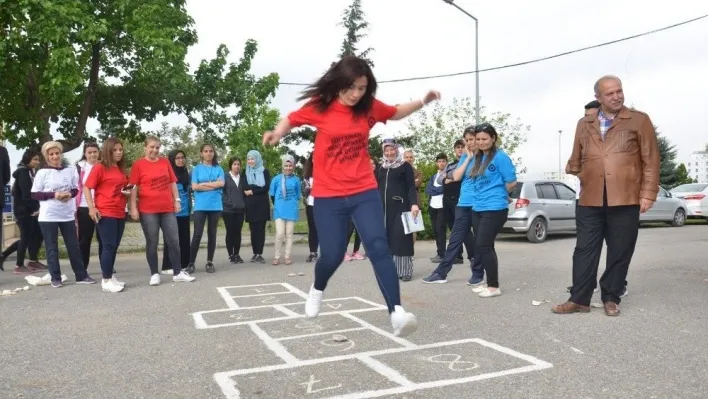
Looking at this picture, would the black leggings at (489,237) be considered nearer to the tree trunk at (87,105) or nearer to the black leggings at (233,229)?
the black leggings at (233,229)

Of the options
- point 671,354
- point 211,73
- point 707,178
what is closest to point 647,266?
point 671,354

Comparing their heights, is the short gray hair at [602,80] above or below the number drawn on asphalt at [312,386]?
above

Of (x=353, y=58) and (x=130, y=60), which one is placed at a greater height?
(x=130, y=60)

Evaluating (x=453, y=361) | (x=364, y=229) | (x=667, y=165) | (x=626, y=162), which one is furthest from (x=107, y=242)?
(x=667, y=165)

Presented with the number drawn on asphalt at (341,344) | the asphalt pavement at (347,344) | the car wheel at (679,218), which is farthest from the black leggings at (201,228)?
the car wheel at (679,218)

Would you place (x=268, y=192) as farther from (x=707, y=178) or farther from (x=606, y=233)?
(x=707, y=178)

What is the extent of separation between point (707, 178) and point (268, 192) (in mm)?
195109

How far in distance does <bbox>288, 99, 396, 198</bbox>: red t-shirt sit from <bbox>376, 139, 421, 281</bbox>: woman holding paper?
11.3ft

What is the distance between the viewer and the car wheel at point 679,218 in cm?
1934

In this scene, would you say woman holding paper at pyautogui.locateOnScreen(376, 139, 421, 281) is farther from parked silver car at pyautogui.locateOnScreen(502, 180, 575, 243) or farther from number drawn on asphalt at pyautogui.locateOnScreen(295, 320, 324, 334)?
parked silver car at pyautogui.locateOnScreen(502, 180, 575, 243)

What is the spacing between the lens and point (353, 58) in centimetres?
424

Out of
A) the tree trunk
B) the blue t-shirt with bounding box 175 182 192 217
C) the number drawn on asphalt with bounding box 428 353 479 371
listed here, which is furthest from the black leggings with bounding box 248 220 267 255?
the tree trunk

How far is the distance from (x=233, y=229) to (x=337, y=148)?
6.48m

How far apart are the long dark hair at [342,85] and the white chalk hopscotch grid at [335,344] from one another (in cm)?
171
